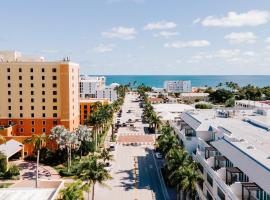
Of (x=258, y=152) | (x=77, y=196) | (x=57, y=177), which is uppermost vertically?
(x=258, y=152)

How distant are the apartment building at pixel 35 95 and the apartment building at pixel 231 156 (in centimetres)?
4257

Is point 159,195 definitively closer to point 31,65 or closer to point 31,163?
point 31,163

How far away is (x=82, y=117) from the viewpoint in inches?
6073

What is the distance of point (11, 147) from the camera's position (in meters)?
94.8

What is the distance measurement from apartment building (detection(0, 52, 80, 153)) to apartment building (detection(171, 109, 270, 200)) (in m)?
42.6

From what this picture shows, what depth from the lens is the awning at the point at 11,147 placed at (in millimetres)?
91062

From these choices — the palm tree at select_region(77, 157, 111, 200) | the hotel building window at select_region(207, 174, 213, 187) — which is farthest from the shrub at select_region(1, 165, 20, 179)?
the hotel building window at select_region(207, 174, 213, 187)

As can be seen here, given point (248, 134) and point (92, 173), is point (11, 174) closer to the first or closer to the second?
point (92, 173)

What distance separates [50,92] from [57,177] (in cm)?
3366

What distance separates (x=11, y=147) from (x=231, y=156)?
64.4 m

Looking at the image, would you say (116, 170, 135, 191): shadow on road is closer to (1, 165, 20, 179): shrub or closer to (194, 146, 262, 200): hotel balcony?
(194, 146, 262, 200): hotel balcony

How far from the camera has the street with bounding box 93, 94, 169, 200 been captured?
229 ft

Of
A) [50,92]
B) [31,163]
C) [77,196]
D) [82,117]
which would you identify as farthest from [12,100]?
[77,196]

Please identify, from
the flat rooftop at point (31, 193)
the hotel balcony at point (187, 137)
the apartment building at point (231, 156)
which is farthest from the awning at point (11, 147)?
the apartment building at point (231, 156)
